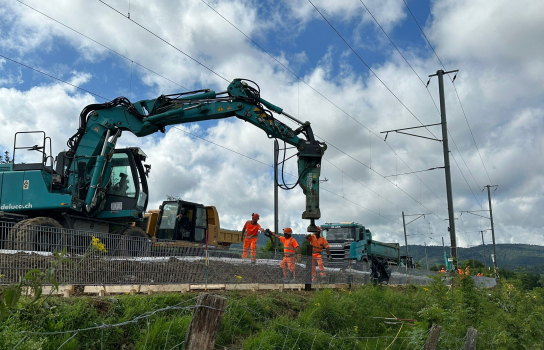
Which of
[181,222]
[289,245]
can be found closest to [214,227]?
[181,222]

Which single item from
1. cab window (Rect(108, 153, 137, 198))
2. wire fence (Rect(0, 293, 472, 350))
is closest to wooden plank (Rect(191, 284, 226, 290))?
wire fence (Rect(0, 293, 472, 350))

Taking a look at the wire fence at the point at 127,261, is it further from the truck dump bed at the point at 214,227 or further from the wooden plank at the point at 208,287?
the truck dump bed at the point at 214,227

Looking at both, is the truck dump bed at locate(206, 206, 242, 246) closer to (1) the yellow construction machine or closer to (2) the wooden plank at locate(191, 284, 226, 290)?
(1) the yellow construction machine

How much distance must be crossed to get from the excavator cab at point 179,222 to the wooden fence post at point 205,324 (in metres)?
14.9

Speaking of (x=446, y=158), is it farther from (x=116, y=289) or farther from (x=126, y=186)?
(x=116, y=289)

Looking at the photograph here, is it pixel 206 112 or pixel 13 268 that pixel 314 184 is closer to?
pixel 206 112

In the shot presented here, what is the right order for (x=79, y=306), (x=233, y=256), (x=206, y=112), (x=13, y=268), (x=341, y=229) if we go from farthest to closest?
(x=341, y=229) → (x=206, y=112) → (x=233, y=256) → (x=13, y=268) → (x=79, y=306)

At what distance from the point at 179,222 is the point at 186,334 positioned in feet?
46.7

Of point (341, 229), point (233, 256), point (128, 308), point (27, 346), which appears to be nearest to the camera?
point (27, 346)

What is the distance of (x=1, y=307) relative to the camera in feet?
8.30

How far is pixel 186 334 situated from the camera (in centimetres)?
469

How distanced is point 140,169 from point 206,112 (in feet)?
8.98

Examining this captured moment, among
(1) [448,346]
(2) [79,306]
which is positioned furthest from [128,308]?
(1) [448,346]

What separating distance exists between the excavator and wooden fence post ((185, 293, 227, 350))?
9.45 metres
